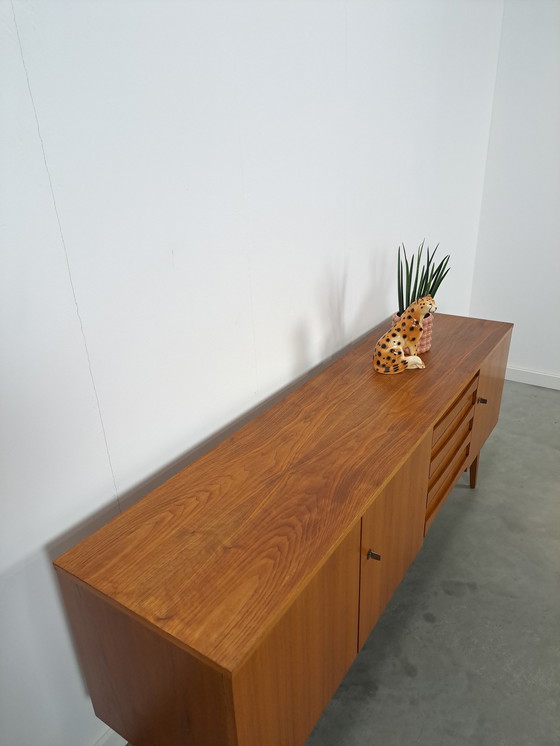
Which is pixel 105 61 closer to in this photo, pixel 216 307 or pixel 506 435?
pixel 216 307

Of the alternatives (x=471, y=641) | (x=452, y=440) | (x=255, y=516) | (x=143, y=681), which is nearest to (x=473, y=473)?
(x=452, y=440)

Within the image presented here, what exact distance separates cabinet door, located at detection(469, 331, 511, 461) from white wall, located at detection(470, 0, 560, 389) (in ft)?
3.48

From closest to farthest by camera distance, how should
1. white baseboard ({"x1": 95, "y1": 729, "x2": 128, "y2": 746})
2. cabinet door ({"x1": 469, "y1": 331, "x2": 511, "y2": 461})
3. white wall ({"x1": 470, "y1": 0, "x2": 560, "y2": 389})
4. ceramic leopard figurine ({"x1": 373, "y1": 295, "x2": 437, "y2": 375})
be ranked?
1. white baseboard ({"x1": 95, "y1": 729, "x2": 128, "y2": 746})
2. ceramic leopard figurine ({"x1": 373, "y1": 295, "x2": 437, "y2": 375})
3. cabinet door ({"x1": 469, "y1": 331, "x2": 511, "y2": 461})
4. white wall ({"x1": 470, "y1": 0, "x2": 560, "y2": 389})

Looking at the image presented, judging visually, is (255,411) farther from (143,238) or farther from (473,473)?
(473,473)

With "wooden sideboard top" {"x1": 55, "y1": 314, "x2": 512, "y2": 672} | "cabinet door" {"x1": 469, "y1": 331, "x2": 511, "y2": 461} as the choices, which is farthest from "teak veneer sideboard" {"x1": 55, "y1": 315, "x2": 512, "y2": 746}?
"cabinet door" {"x1": 469, "y1": 331, "x2": 511, "y2": 461}

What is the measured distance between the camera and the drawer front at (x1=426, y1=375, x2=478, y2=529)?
55.7 inches

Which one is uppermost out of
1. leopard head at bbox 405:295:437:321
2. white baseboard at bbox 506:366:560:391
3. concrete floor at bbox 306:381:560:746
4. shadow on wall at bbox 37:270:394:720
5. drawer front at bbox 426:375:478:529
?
leopard head at bbox 405:295:437:321

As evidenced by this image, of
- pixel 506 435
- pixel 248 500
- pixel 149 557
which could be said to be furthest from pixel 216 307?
pixel 506 435

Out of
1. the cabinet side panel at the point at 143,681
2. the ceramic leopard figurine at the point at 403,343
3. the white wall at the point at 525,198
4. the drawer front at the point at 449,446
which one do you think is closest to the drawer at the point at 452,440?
the drawer front at the point at 449,446

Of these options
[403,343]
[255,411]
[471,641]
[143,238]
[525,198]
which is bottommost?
[471,641]

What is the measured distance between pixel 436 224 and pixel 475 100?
62cm

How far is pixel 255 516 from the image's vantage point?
97cm

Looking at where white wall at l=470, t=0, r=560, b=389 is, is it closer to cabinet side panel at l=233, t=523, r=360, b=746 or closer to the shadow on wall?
the shadow on wall

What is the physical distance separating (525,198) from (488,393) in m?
1.39
